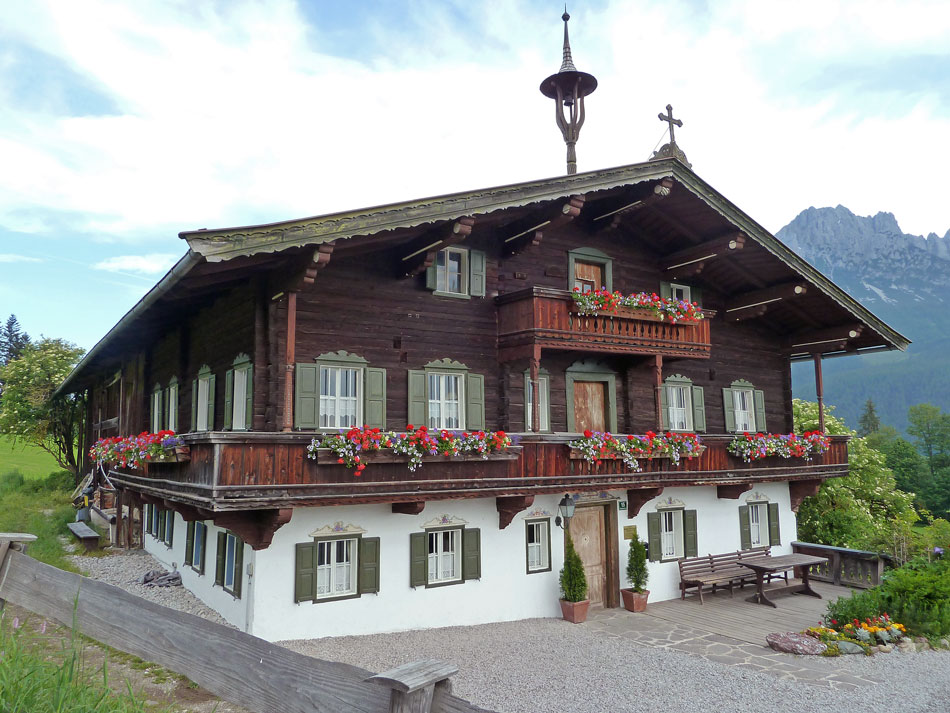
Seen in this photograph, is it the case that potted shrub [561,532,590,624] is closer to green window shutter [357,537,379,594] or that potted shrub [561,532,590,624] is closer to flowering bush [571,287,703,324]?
A: green window shutter [357,537,379,594]

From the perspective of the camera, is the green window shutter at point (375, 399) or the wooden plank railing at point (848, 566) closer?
the green window shutter at point (375, 399)

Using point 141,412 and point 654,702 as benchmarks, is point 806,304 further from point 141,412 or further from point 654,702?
point 141,412

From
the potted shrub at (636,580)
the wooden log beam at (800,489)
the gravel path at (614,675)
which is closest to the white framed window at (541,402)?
the potted shrub at (636,580)

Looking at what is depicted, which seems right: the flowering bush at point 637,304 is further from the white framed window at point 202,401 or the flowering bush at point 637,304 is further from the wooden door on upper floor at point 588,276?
the white framed window at point 202,401

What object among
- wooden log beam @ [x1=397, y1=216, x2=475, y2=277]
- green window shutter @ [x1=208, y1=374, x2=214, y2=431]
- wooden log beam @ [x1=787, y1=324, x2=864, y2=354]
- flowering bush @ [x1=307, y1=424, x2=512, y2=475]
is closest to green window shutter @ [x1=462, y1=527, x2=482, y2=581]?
flowering bush @ [x1=307, y1=424, x2=512, y2=475]

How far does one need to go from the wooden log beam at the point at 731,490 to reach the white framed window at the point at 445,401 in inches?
300

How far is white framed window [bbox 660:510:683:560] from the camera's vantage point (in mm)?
17453

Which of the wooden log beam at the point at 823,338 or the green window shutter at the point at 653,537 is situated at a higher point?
the wooden log beam at the point at 823,338

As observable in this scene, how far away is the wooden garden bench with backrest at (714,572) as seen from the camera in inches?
667

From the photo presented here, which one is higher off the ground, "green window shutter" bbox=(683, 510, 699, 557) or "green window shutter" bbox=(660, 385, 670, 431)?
"green window shutter" bbox=(660, 385, 670, 431)

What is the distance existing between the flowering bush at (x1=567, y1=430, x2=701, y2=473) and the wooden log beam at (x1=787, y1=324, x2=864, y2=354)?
6.85m

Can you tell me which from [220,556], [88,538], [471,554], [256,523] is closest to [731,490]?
[471,554]

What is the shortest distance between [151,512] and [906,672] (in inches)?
746

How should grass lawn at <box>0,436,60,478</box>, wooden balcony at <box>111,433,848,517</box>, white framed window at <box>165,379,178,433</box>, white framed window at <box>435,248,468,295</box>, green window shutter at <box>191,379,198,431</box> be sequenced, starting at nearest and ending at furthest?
wooden balcony at <box>111,433,848,517</box> → white framed window at <box>435,248,468,295</box> → green window shutter at <box>191,379,198,431</box> → white framed window at <box>165,379,178,433</box> → grass lawn at <box>0,436,60,478</box>
